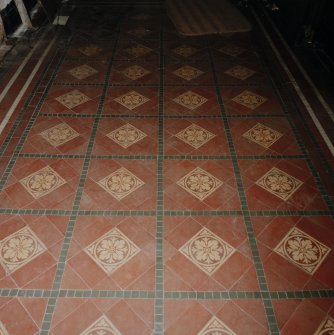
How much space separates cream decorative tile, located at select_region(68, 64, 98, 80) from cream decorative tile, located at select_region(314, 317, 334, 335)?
14.0ft

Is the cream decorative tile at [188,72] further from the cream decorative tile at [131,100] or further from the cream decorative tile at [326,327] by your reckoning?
the cream decorative tile at [326,327]

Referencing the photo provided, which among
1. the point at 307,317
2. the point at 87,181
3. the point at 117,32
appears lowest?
the point at 307,317

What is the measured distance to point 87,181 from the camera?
126 inches

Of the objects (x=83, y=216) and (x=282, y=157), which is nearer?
(x=83, y=216)

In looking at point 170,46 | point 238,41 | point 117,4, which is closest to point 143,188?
point 170,46

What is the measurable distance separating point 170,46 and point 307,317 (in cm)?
467

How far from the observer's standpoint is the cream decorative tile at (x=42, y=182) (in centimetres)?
309

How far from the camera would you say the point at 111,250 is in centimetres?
264

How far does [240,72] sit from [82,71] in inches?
98.1

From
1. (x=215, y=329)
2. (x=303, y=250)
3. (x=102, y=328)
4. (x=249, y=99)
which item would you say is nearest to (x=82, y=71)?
(x=249, y=99)

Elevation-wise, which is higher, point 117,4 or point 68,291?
point 117,4

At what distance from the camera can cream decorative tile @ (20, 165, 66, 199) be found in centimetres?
309

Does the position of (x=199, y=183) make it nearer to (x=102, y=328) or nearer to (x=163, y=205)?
(x=163, y=205)

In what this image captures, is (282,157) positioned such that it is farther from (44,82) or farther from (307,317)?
(44,82)
